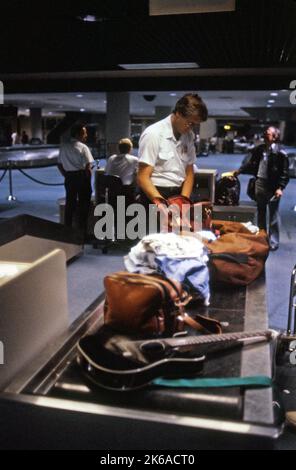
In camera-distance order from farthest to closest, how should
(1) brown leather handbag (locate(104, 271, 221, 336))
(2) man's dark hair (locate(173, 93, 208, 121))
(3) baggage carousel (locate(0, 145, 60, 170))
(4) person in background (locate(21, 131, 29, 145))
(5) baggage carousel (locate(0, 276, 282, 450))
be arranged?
(4) person in background (locate(21, 131, 29, 145))
(3) baggage carousel (locate(0, 145, 60, 170))
(2) man's dark hair (locate(173, 93, 208, 121))
(1) brown leather handbag (locate(104, 271, 221, 336))
(5) baggage carousel (locate(0, 276, 282, 450))

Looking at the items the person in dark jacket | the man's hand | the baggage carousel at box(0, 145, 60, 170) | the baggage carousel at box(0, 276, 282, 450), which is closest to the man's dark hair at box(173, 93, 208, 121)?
the baggage carousel at box(0, 276, 282, 450)

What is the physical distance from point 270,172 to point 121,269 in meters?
2.36

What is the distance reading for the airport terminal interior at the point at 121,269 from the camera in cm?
133

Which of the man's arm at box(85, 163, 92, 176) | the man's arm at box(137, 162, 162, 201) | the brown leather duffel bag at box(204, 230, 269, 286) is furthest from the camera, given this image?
the man's arm at box(85, 163, 92, 176)

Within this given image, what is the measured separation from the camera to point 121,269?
557cm

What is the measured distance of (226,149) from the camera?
1527 inches

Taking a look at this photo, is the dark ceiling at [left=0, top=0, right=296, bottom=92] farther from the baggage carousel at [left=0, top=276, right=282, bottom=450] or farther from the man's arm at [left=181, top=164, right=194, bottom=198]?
the baggage carousel at [left=0, top=276, right=282, bottom=450]

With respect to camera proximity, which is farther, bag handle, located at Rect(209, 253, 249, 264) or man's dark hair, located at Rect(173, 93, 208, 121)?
man's dark hair, located at Rect(173, 93, 208, 121)

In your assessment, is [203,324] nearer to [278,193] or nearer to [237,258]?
[237,258]

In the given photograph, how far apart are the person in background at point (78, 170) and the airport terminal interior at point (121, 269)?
20cm

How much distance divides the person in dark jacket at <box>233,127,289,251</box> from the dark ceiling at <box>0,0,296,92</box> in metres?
1.56

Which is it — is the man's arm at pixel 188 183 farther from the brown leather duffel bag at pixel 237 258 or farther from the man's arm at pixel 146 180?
the brown leather duffel bag at pixel 237 258

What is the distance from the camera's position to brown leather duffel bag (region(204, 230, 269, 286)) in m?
2.34
